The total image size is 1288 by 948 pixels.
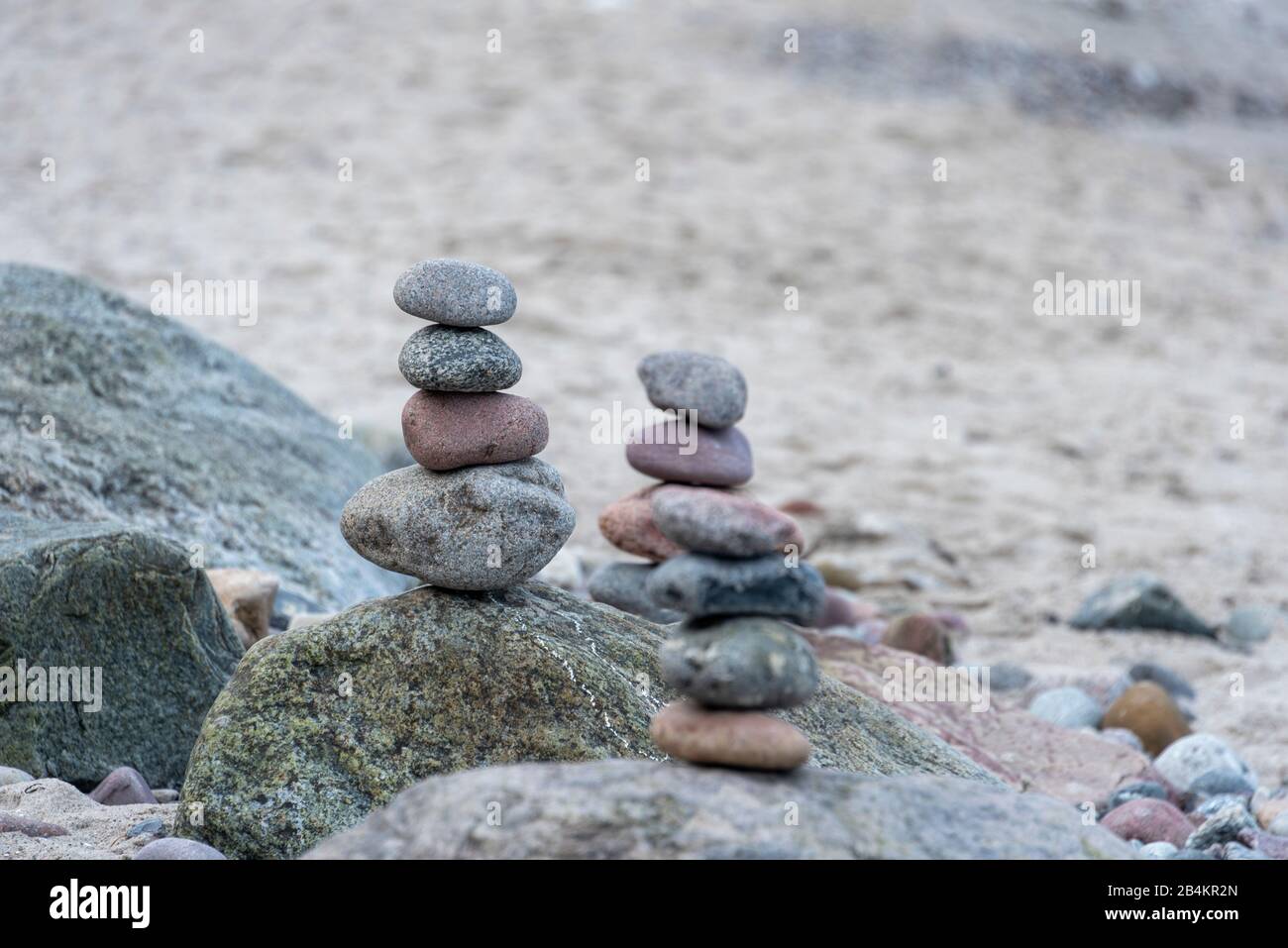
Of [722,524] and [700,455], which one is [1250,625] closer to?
[700,455]

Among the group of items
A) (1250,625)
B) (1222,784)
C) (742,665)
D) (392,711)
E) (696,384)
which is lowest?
(1222,784)

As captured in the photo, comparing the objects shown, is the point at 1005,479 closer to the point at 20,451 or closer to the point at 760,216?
the point at 760,216

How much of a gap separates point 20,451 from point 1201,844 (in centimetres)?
400

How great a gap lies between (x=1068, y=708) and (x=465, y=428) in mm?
3201

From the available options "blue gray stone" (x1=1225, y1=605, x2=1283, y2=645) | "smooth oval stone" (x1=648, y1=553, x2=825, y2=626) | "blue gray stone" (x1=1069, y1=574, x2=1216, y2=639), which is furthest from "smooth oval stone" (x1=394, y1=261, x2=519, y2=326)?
"blue gray stone" (x1=1225, y1=605, x2=1283, y2=645)

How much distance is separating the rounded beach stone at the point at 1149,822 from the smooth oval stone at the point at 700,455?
6.28 ft

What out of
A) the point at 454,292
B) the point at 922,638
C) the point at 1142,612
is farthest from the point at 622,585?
the point at 1142,612

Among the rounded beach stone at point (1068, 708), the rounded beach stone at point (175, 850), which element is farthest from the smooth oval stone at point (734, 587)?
the rounded beach stone at point (1068, 708)

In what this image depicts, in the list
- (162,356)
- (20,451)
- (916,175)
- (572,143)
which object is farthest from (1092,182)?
(20,451)

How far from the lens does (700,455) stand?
11.1ft

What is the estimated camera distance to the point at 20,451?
16.6 feet

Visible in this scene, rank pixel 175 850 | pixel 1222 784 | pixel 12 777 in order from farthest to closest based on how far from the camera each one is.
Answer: pixel 1222 784 → pixel 12 777 → pixel 175 850

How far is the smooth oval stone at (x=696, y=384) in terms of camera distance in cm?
330

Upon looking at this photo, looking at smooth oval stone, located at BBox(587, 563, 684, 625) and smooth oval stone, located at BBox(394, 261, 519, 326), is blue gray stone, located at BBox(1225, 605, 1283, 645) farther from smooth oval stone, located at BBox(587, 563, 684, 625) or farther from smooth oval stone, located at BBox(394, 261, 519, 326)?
smooth oval stone, located at BBox(394, 261, 519, 326)
